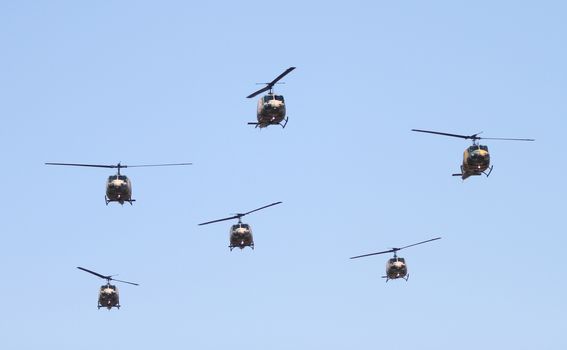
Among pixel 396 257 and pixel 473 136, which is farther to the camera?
pixel 396 257

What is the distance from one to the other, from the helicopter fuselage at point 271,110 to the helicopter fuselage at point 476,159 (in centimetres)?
1459

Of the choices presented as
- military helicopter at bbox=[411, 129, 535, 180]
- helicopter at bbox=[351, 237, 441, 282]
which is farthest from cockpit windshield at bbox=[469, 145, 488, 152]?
helicopter at bbox=[351, 237, 441, 282]

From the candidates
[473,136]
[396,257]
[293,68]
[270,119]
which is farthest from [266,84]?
[396,257]

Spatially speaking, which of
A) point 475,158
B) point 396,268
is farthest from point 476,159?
point 396,268

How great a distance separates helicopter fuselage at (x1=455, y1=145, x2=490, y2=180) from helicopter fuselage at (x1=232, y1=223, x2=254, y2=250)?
22925 mm

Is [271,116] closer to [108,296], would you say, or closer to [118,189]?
[118,189]

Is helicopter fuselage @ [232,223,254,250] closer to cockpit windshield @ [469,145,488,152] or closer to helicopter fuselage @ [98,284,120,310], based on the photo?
helicopter fuselage @ [98,284,120,310]

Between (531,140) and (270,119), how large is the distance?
20.5 metres

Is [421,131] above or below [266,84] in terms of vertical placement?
below

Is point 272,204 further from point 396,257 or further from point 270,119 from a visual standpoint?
point 396,257

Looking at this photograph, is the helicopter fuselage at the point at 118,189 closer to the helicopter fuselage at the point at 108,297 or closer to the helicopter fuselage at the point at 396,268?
the helicopter fuselage at the point at 108,297

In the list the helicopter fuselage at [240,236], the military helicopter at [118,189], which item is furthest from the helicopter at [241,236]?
the military helicopter at [118,189]

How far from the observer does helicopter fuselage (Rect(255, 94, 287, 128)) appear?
287ft

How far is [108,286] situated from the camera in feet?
353
